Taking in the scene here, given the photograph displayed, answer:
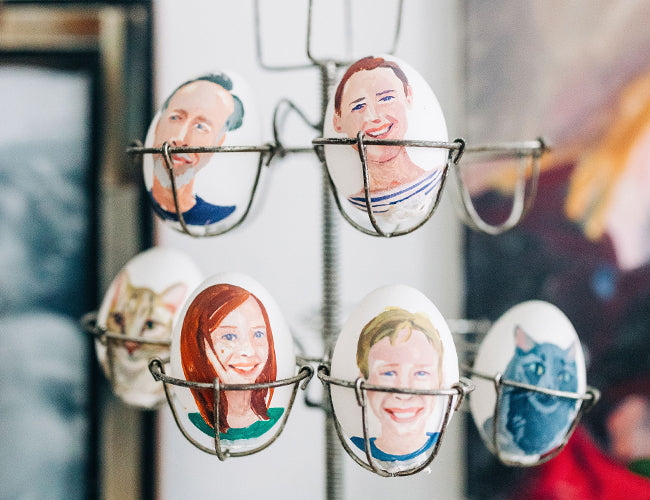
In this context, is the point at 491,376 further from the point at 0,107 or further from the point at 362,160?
the point at 0,107

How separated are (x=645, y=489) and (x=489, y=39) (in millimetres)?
517

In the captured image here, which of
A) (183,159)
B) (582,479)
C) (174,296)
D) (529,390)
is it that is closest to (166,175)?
(183,159)

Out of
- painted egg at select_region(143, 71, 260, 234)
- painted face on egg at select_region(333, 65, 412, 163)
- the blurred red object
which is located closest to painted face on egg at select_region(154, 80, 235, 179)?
painted egg at select_region(143, 71, 260, 234)

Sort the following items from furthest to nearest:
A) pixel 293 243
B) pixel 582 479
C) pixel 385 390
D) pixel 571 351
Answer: pixel 293 243, pixel 582 479, pixel 571 351, pixel 385 390

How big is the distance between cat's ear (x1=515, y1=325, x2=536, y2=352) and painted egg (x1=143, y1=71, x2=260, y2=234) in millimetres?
258

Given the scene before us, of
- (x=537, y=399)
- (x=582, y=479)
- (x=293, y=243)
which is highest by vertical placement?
(x=293, y=243)

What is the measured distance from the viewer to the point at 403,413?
0.43 m

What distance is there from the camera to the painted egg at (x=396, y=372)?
0.43 metres

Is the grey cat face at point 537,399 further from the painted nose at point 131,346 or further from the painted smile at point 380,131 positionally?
the painted nose at point 131,346

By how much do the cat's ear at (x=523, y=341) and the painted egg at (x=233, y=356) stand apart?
194 mm

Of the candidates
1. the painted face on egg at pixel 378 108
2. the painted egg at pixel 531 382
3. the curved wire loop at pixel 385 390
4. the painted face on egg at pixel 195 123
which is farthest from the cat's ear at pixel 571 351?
the painted face on egg at pixel 195 123

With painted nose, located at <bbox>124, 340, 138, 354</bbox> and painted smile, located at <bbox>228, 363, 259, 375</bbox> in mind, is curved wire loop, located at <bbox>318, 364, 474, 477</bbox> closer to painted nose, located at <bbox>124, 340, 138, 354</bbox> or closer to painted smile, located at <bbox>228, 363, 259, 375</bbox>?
painted smile, located at <bbox>228, 363, 259, 375</bbox>

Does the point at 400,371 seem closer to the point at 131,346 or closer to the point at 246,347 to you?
the point at 246,347

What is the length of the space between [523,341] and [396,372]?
15cm
